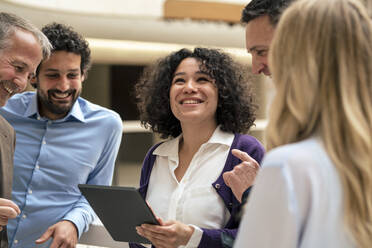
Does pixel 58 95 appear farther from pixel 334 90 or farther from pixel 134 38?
pixel 134 38

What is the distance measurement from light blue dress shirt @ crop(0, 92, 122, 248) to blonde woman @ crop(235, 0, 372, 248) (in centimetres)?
162

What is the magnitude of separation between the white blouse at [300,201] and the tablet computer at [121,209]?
0.79 metres

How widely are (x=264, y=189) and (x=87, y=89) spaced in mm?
7196

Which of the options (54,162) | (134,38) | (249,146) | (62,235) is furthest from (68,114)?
(134,38)

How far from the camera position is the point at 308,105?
1.00 metres

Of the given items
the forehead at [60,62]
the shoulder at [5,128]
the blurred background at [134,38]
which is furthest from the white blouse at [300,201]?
the blurred background at [134,38]

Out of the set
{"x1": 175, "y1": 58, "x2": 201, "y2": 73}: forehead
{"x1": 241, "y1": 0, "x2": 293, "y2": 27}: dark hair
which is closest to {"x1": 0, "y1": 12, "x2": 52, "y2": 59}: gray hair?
{"x1": 175, "y1": 58, "x2": 201, "y2": 73}: forehead

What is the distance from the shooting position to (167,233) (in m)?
1.81

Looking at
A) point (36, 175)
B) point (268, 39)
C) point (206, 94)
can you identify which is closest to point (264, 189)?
point (268, 39)

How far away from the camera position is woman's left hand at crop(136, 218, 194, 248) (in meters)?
1.81

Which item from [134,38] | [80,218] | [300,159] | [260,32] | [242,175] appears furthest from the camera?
[134,38]

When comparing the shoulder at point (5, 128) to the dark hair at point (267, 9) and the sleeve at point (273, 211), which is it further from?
the sleeve at point (273, 211)

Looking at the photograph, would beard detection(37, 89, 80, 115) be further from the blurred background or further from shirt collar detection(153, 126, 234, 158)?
the blurred background

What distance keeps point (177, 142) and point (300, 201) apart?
134cm
